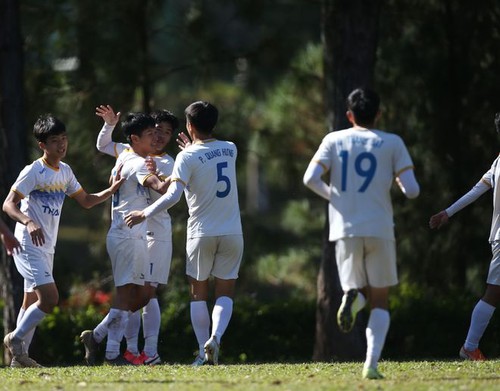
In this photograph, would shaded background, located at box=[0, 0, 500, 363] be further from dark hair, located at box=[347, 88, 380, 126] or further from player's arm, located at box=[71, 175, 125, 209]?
dark hair, located at box=[347, 88, 380, 126]

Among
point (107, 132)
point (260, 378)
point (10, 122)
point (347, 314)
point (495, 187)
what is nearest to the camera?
point (347, 314)

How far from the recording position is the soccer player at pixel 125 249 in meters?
9.48

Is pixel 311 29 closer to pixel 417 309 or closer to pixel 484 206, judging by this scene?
pixel 484 206

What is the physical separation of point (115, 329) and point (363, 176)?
3.15 metres

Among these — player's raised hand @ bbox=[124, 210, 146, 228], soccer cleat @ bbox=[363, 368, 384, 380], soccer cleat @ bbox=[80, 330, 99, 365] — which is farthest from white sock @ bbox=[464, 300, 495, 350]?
soccer cleat @ bbox=[80, 330, 99, 365]

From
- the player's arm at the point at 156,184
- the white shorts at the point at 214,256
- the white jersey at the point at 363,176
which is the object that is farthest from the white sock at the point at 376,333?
the player's arm at the point at 156,184

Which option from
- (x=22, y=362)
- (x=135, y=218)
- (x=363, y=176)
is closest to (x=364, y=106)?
(x=363, y=176)

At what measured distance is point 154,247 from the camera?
31.8ft

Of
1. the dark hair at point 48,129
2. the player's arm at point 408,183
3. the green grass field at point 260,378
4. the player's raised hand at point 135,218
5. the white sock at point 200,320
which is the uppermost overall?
the dark hair at point 48,129

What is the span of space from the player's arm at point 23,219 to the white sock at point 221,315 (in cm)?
155

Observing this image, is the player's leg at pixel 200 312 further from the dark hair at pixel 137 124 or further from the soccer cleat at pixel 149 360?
the dark hair at pixel 137 124

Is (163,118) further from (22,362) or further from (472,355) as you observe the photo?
(472,355)

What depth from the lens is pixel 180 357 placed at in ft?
40.4

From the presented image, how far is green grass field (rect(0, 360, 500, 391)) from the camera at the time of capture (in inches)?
277
